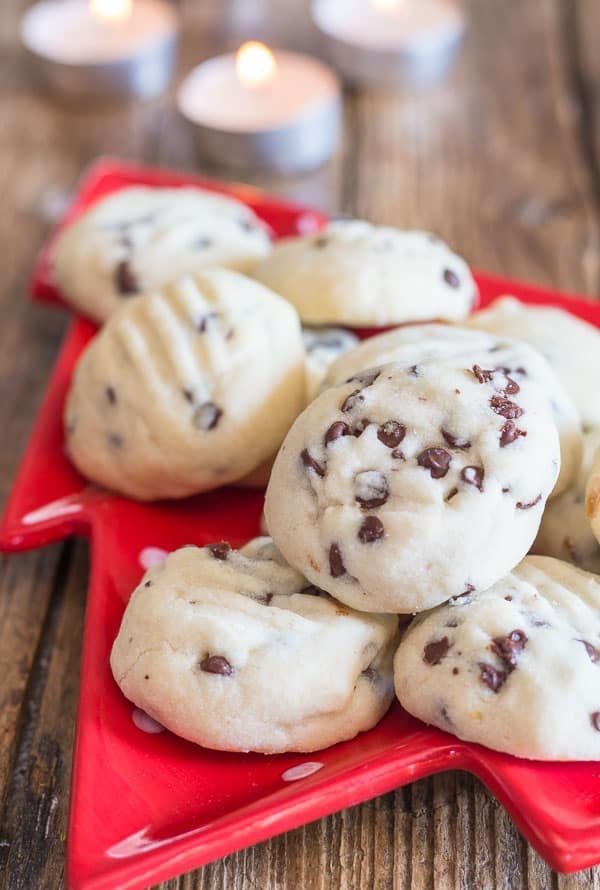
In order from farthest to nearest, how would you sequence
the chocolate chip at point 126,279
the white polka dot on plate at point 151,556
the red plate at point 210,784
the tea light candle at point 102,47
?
the tea light candle at point 102,47
the chocolate chip at point 126,279
the white polka dot on plate at point 151,556
the red plate at point 210,784

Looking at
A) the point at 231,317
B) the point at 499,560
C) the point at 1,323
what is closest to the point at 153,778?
the point at 499,560

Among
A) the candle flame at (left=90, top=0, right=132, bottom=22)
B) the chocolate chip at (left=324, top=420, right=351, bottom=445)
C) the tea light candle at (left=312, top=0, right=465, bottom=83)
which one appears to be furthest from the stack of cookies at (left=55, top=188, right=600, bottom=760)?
the candle flame at (left=90, top=0, right=132, bottom=22)

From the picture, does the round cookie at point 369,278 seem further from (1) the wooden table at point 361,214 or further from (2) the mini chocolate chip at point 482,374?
(1) the wooden table at point 361,214

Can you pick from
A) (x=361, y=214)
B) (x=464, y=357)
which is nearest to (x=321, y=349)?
(x=464, y=357)

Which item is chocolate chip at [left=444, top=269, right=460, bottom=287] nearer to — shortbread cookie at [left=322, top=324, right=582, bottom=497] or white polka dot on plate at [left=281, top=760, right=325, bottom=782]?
shortbread cookie at [left=322, top=324, right=582, bottom=497]

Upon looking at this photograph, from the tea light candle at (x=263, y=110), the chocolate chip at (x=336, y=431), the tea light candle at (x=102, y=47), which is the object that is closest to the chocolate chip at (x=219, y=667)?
the chocolate chip at (x=336, y=431)

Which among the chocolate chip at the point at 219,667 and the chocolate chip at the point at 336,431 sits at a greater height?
the chocolate chip at the point at 336,431
